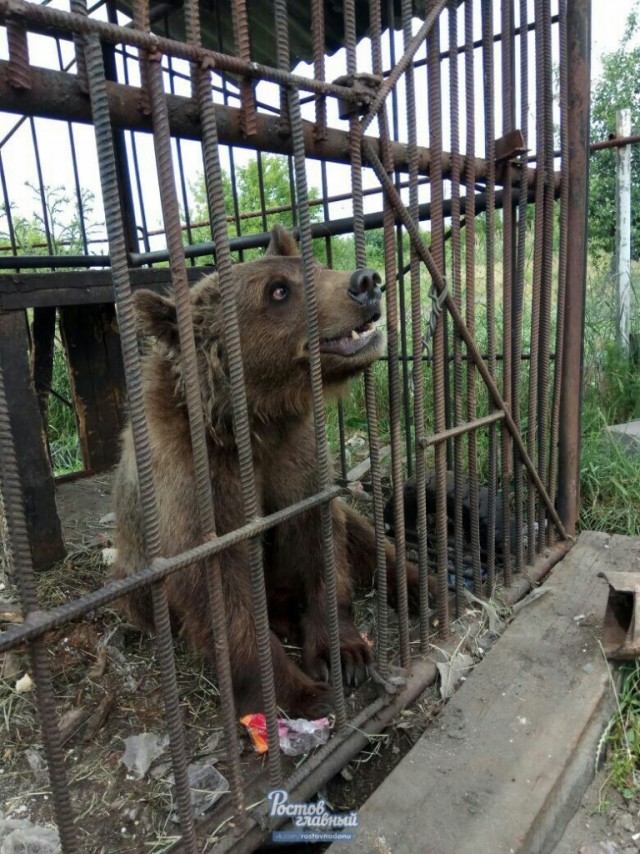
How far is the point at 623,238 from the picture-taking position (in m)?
5.05

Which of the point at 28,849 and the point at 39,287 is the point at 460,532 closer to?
the point at 28,849

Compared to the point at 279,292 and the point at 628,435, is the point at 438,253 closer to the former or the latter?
the point at 279,292

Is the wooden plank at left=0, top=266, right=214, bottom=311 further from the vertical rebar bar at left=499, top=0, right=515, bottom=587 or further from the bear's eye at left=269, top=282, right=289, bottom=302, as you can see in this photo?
the vertical rebar bar at left=499, top=0, right=515, bottom=587

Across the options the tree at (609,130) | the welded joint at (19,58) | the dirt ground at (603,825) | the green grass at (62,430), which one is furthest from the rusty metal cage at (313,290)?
the tree at (609,130)

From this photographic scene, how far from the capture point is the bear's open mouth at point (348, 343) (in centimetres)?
209

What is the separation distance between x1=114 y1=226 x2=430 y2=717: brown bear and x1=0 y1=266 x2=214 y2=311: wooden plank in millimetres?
1207

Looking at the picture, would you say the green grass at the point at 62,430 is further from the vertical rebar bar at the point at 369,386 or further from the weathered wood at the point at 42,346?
the vertical rebar bar at the point at 369,386

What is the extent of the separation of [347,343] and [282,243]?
74 cm

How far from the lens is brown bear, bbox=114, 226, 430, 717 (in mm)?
2100

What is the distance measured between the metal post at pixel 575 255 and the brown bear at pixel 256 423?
4.71 ft

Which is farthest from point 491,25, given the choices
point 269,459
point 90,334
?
point 90,334

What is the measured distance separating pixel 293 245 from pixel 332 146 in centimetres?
78

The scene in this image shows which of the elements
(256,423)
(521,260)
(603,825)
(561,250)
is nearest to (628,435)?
(561,250)

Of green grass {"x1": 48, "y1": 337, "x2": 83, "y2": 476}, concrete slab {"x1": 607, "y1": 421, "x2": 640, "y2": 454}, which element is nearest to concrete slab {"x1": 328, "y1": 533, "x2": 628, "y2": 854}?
concrete slab {"x1": 607, "y1": 421, "x2": 640, "y2": 454}
